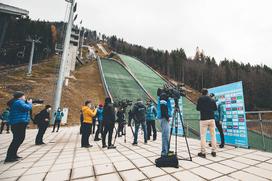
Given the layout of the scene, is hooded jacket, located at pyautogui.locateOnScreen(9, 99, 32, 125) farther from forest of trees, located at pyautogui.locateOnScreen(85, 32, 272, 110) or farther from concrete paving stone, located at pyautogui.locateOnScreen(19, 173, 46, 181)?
forest of trees, located at pyautogui.locateOnScreen(85, 32, 272, 110)

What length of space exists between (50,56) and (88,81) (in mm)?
30372

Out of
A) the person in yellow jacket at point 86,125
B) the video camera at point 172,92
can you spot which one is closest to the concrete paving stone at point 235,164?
the video camera at point 172,92

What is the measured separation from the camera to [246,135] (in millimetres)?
5930

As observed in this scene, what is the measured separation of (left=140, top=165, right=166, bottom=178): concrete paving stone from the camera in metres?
3.25

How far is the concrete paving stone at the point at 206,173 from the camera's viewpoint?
3.14m

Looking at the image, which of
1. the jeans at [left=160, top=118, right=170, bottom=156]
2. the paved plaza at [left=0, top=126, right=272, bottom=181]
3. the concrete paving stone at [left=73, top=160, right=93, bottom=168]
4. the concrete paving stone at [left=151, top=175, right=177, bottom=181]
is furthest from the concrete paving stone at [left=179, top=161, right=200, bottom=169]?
the concrete paving stone at [left=73, top=160, right=93, bottom=168]

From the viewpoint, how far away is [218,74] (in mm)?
54938

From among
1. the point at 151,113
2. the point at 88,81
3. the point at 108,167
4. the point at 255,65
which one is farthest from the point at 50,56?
the point at 255,65

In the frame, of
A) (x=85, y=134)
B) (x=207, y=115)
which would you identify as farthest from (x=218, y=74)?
(x=85, y=134)

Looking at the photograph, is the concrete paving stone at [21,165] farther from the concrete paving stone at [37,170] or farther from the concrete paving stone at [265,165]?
the concrete paving stone at [265,165]

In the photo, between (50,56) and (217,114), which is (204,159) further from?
(50,56)

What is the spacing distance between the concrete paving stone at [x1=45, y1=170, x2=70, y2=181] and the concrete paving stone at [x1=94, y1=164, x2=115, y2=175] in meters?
0.62

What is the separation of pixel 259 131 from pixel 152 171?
5190 mm

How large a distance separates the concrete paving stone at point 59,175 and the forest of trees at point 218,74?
45130 millimetres
